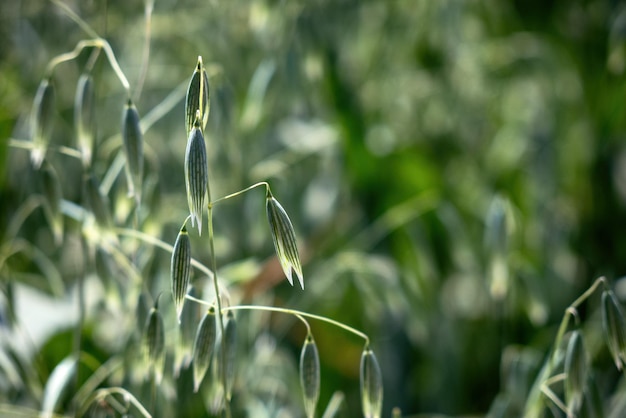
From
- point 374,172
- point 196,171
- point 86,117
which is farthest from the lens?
point 374,172

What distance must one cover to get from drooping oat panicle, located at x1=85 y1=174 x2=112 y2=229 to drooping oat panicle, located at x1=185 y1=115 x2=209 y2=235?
5.9 inches

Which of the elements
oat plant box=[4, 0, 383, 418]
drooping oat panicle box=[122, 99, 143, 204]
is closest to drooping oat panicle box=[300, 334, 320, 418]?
oat plant box=[4, 0, 383, 418]

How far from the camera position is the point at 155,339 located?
412 millimetres

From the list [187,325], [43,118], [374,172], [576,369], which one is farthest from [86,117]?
[374,172]

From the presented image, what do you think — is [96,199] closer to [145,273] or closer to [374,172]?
[145,273]

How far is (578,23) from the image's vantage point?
3.82 feet

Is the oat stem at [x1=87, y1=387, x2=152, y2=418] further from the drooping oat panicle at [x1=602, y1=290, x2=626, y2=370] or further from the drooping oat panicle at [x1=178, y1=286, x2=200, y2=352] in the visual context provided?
the drooping oat panicle at [x1=602, y1=290, x2=626, y2=370]

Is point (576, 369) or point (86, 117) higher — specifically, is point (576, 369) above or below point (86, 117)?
below

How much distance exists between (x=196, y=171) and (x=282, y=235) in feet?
0.16

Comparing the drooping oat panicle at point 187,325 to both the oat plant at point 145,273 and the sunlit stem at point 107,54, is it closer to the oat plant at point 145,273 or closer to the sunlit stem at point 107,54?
the oat plant at point 145,273

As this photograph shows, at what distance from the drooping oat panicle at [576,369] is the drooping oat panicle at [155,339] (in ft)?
0.70

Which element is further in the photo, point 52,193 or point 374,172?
point 374,172

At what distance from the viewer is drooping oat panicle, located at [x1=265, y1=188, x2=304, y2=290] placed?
1.16 feet

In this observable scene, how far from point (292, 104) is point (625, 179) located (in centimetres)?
52
